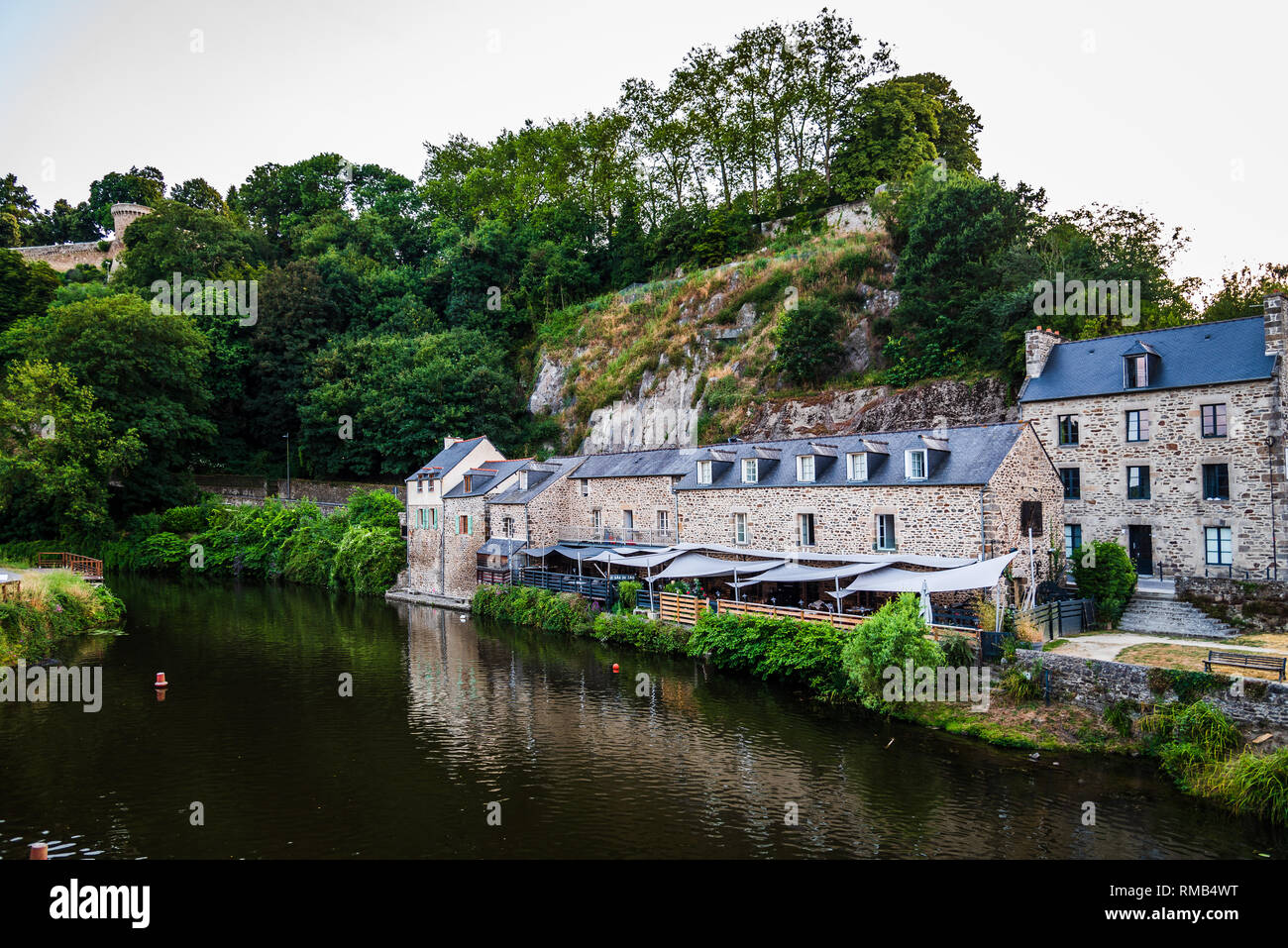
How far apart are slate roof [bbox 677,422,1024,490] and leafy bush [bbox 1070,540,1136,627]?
153 inches

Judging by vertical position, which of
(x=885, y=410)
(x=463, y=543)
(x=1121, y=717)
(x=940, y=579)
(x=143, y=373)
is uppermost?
(x=143, y=373)

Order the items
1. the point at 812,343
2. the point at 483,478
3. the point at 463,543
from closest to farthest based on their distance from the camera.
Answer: the point at 463,543 → the point at 483,478 → the point at 812,343

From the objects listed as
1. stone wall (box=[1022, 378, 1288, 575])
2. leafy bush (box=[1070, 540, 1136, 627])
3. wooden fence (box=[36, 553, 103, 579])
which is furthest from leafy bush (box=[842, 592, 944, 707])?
wooden fence (box=[36, 553, 103, 579])

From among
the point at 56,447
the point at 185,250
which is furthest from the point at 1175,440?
the point at 185,250

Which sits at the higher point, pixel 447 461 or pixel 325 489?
pixel 447 461

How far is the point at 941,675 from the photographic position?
60.0 ft

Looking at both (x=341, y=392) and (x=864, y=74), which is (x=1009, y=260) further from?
(x=341, y=392)

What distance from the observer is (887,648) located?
1806 centimetres

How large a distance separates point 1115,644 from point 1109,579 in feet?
10.9

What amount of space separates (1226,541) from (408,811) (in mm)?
23956

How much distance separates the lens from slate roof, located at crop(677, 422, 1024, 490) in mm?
22875

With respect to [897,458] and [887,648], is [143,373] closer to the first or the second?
[897,458]

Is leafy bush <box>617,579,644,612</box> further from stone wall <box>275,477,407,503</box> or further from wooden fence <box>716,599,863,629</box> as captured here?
stone wall <box>275,477,407,503</box>
